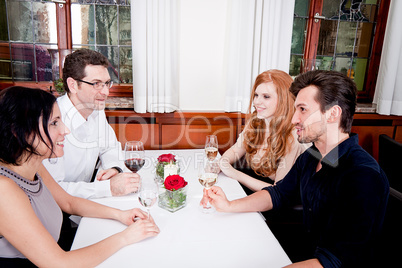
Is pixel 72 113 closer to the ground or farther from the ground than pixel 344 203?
farther from the ground

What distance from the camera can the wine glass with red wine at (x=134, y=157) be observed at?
1.59m

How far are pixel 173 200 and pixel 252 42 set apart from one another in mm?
1862

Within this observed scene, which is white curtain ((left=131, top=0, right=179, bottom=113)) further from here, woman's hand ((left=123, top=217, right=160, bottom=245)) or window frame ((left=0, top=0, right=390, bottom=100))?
woman's hand ((left=123, top=217, right=160, bottom=245))

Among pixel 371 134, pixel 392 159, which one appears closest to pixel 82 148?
pixel 392 159

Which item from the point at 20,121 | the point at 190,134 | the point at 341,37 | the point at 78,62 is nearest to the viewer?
the point at 20,121

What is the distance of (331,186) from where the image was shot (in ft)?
4.08

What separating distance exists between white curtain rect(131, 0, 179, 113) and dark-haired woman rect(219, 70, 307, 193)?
81cm

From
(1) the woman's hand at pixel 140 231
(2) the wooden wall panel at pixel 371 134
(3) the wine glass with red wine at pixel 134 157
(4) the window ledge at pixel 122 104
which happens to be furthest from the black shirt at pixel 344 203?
(2) the wooden wall panel at pixel 371 134

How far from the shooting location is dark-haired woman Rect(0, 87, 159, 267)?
0.97 m

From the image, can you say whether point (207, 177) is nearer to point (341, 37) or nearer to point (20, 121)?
point (20, 121)

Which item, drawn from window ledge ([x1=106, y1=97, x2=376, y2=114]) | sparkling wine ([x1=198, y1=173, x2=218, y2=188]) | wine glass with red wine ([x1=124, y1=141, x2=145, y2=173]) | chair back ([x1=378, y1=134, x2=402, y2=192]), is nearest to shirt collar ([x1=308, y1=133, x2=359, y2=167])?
sparkling wine ([x1=198, y1=173, x2=218, y2=188])

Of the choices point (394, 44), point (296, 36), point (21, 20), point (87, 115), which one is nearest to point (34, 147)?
point (87, 115)

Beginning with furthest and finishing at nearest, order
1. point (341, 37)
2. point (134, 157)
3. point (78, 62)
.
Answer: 1. point (341, 37)
2. point (78, 62)
3. point (134, 157)

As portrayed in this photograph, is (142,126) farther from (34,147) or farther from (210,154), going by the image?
(34,147)
